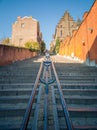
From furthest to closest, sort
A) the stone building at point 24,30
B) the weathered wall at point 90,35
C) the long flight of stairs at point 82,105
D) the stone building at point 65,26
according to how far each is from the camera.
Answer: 1. the stone building at point 65,26
2. the stone building at point 24,30
3. the weathered wall at point 90,35
4. the long flight of stairs at point 82,105

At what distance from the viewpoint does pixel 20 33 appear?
119 feet

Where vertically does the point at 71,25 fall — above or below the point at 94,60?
above

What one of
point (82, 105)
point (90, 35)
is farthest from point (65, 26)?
point (82, 105)

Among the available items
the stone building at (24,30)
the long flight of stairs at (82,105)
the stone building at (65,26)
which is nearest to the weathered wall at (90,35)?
the long flight of stairs at (82,105)

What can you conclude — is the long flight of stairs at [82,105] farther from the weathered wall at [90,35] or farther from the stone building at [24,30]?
the stone building at [24,30]

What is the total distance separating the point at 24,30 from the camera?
36281 mm

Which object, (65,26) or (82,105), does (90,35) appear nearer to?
(82,105)

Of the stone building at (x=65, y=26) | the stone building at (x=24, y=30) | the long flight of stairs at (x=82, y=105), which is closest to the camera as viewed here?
the long flight of stairs at (x=82, y=105)

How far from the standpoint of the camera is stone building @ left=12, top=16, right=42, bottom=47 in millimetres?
35844

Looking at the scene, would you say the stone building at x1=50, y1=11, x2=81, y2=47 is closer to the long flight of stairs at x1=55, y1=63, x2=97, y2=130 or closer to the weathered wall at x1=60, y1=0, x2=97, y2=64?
the weathered wall at x1=60, y1=0, x2=97, y2=64

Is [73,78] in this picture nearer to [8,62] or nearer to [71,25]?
[8,62]

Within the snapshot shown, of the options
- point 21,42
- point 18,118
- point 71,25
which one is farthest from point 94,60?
point 71,25

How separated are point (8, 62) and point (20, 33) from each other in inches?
1095

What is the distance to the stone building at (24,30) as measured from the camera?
118 feet
